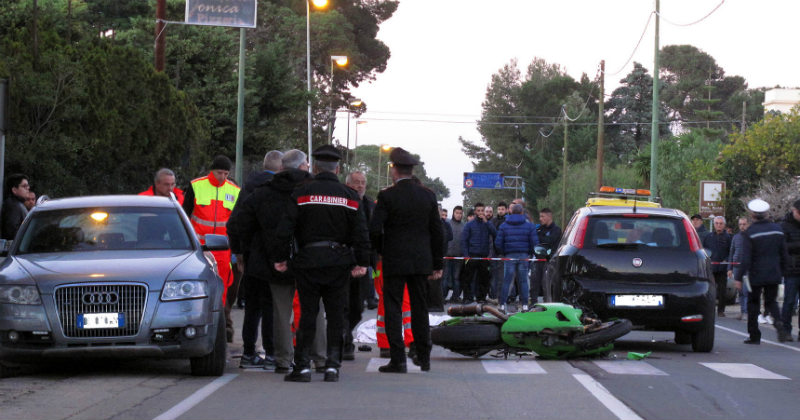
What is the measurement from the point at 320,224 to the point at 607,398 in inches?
105

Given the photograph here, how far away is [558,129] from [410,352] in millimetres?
91237

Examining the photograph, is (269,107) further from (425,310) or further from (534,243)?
(425,310)

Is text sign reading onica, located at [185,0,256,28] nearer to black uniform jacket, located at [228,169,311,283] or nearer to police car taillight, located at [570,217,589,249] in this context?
police car taillight, located at [570,217,589,249]

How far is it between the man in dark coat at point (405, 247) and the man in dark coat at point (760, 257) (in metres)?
6.00

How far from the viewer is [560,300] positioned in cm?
1457

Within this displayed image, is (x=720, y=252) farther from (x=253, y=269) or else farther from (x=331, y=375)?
(x=331, y=375)

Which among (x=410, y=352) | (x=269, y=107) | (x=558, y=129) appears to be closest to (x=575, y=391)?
(x=410, y=352)

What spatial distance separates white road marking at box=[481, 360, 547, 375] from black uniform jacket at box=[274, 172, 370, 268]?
1.81 m

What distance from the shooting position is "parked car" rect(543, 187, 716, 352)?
1382 cm

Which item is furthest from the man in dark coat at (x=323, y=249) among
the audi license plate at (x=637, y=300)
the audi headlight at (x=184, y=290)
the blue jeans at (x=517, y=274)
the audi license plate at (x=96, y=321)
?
the blue jeans at (x=517, y=274)

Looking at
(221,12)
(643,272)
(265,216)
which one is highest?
(221,12)

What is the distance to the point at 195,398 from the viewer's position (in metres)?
9.16

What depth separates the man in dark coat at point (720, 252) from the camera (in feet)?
76.3

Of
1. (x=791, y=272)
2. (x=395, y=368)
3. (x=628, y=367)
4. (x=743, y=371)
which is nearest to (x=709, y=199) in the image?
(x=791, y=272)
